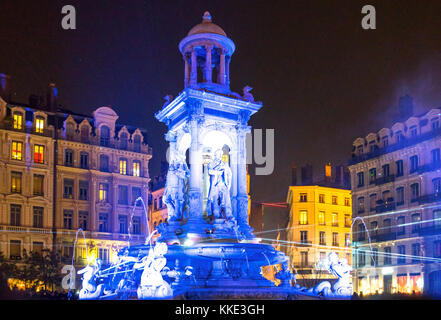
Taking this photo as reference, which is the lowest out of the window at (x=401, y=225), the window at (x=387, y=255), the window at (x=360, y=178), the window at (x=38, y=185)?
the window at (x=387, y=255)

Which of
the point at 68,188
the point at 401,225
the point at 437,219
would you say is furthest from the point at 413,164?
the point at 68,188

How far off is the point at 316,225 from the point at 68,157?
36.2 metres

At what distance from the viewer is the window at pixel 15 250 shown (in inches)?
2179

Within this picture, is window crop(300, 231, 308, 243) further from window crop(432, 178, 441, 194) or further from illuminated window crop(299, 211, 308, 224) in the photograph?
window crop(432, 178, 441, 194)

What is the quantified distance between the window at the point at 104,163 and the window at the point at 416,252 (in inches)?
1245

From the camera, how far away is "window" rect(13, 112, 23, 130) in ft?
192

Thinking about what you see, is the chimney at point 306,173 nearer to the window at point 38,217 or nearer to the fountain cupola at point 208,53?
the window at point 38,217

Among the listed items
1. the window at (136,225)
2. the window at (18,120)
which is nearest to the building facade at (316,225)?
the window at (136,225)

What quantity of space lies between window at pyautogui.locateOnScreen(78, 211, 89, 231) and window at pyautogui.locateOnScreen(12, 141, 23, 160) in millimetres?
8165

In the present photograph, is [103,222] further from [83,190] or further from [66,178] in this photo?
[66,178]

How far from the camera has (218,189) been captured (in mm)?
25125

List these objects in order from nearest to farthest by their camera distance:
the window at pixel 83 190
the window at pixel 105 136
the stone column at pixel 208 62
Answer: the stone column at pixel 208 62
the window at pixel 83 190
the window at pixel 105 136
